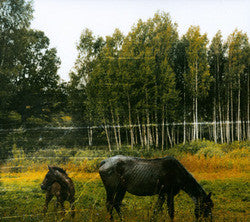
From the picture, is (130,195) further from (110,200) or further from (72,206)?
(72,206)

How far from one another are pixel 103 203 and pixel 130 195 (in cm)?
44

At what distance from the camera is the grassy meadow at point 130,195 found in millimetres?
3184

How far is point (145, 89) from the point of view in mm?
3557

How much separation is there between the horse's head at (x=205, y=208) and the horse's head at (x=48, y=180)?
219 cm

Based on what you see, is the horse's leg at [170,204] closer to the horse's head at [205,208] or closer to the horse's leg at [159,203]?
the horse's leg at [159,203]

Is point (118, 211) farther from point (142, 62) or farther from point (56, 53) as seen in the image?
point (56, 53)

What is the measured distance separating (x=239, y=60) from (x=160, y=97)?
163 cm

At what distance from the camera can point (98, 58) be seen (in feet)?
12.1

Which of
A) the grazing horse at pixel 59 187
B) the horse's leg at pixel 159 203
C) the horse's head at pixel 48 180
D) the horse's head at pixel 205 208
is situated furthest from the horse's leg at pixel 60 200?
the horse's head at pixel 205 208

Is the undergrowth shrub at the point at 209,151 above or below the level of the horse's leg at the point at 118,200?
above

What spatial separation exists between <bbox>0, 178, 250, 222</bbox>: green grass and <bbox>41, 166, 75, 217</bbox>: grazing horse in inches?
4.0

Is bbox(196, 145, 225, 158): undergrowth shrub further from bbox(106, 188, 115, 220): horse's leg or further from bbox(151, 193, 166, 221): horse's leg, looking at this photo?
bbox(106, 188, 115, 220): horse's leg

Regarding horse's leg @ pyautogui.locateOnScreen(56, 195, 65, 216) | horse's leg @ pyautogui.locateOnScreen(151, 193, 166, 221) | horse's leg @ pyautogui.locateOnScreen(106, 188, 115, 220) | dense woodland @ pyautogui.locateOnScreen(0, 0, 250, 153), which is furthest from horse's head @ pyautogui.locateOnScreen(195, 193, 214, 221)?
horse's leg @ pyautogui.locateOnScreen(56, 195, 65, 216)

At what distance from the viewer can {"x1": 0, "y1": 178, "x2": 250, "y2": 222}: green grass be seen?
315 cm
